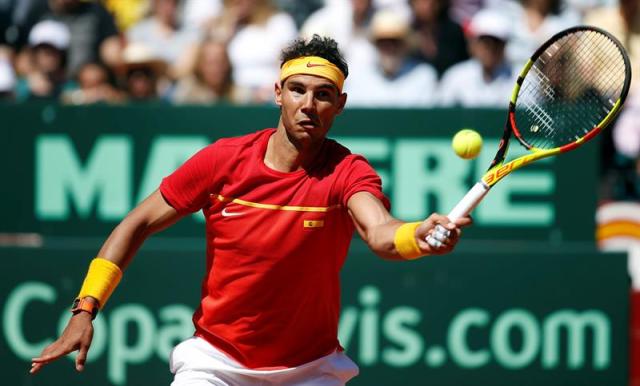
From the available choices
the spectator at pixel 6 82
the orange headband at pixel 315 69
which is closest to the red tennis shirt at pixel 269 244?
the orange headband at pixel 315 69

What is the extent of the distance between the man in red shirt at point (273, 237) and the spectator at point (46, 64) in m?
4.89

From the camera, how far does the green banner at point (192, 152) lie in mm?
8148

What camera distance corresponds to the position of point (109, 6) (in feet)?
36.8

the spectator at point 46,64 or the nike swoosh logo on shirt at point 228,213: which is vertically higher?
the spectator at point 46,64

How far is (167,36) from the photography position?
33.7 feet

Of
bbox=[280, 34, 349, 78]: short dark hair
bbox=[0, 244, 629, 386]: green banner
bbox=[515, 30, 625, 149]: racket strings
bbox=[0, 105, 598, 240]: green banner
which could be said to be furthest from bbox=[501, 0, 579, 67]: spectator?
bbox=[280, 34, 349, 78]: short dark hair

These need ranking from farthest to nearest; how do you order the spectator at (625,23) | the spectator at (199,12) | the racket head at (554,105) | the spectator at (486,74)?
1. the spectator at (199,12)
2. the spectator at (625,23)
3. the spectator at (486,74)
4. the racket head at (554,105)

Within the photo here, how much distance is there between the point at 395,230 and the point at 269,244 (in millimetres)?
688

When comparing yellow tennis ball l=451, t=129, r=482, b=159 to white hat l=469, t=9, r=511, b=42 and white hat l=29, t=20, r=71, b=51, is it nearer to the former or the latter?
white hat l=469, t=9, r=511, b=42

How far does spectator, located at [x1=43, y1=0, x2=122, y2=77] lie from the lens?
393 inches

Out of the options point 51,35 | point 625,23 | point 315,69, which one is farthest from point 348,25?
point 315,69

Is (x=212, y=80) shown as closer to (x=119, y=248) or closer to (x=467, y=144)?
(x=119, y=248)

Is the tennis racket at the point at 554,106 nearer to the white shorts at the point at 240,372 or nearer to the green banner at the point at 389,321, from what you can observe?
the white shorts at the point at 240,372

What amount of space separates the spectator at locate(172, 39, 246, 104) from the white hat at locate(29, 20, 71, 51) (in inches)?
51.2
